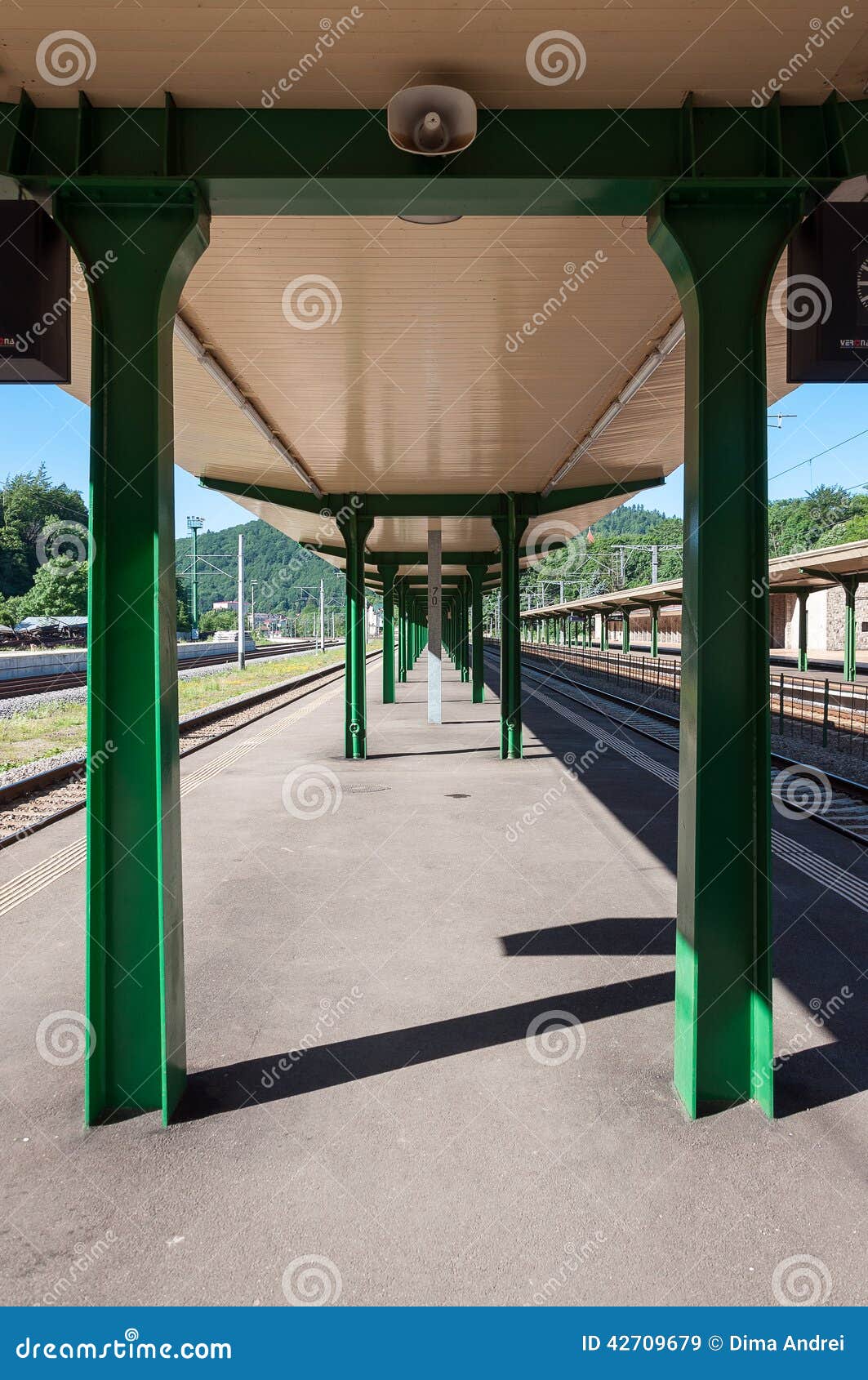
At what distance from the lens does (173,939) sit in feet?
13.2

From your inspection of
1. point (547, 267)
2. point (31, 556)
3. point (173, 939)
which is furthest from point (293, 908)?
point (31, 556)

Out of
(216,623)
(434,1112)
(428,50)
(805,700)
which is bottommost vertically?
(434,1112)

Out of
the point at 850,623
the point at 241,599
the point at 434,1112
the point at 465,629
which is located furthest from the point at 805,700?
the point at 241,599

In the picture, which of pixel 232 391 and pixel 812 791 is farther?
pixel 812 791

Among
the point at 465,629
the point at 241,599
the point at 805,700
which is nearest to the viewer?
the point at 805,700

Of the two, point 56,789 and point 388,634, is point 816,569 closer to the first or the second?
point 388,634

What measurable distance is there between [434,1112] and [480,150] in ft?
Answer: 14.6

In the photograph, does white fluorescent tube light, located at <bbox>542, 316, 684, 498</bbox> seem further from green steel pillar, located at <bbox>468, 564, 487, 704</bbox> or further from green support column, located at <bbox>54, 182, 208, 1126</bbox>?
green steel pillar, located at <bbox>468, 564, 487, 704</bbox>

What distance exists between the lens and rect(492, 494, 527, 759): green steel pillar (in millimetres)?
14859

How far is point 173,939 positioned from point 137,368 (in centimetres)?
267

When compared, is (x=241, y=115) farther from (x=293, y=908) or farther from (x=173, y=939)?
(x=293, y=908)

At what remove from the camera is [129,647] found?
12.9 ft

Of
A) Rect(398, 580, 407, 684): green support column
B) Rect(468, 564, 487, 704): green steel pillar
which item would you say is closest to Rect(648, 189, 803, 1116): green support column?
Rect(468, 564, 487, 704): green steel pillar

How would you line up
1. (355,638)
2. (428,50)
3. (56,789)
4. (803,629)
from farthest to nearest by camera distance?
(803,629) < (355,638) < (56,789) < (428,50)
